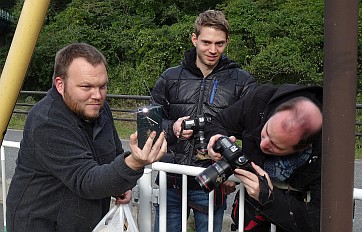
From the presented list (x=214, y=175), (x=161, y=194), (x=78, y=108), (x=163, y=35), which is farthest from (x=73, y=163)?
(x=163, y=35)

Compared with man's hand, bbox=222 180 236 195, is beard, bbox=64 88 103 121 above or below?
above

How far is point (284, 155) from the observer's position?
1.95m

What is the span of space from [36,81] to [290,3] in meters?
7.95

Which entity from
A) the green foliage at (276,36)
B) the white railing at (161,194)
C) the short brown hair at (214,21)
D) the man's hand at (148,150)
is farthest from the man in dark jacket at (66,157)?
the green foliage at (276,36)

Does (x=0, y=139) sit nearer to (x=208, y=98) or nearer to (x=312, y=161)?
(x=312, y=161)

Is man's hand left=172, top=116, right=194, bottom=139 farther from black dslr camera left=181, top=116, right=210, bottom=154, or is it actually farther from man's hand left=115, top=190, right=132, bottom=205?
man's hand left=115, top=190, right=132, bottom=205

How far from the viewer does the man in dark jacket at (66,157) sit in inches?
71.2

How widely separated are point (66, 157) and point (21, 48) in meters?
0.75

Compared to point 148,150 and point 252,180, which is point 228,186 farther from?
point 148,150

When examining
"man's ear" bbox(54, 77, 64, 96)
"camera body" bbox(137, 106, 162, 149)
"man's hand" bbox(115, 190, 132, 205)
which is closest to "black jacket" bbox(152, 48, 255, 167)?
"man's hand" bbox(115, 190, 132, 205)

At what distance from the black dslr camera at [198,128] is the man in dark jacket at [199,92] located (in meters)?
0.21

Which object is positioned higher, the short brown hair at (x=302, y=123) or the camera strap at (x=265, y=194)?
the short brown hair at (x=302, y=123)

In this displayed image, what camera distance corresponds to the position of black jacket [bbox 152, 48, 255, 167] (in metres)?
2.59

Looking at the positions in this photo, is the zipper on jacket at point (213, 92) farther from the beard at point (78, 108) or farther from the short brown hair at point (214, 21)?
the beard at point (78, 108)
